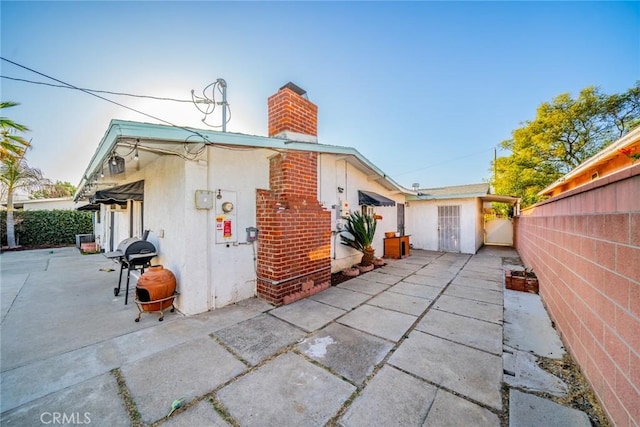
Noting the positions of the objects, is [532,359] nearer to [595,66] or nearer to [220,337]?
[220,337]

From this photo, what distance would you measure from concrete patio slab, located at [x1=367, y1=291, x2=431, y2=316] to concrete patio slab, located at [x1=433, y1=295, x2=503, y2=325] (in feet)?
0.90

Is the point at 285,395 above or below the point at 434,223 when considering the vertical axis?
below

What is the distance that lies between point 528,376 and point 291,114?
5.32 metres

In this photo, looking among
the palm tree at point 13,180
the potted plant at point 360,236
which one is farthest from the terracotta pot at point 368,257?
the palm tree at point 13,180

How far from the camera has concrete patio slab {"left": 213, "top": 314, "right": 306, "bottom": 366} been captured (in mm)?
2889

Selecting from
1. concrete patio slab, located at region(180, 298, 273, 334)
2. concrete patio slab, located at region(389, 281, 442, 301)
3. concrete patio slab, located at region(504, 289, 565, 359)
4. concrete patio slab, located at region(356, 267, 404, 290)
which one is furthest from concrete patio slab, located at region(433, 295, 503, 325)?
concrete patio slab, located at region(180, 298, 273, 334)

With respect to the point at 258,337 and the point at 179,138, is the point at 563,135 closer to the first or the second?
the point at 258,337

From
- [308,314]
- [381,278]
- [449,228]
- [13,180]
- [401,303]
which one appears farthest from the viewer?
[13,180]

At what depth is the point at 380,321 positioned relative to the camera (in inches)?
146

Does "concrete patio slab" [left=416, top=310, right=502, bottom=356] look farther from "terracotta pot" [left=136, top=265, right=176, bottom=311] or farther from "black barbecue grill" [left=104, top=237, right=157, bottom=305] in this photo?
"black barbecue grill" [left=104, top=237, right=157, bottom=305]

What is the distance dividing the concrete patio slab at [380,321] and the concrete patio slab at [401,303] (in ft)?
0.66

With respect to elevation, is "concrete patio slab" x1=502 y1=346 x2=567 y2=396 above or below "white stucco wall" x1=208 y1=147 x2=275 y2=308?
below

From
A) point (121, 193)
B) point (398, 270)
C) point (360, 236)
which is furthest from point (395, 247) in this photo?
point (121, 193)

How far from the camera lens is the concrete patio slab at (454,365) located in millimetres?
2230
